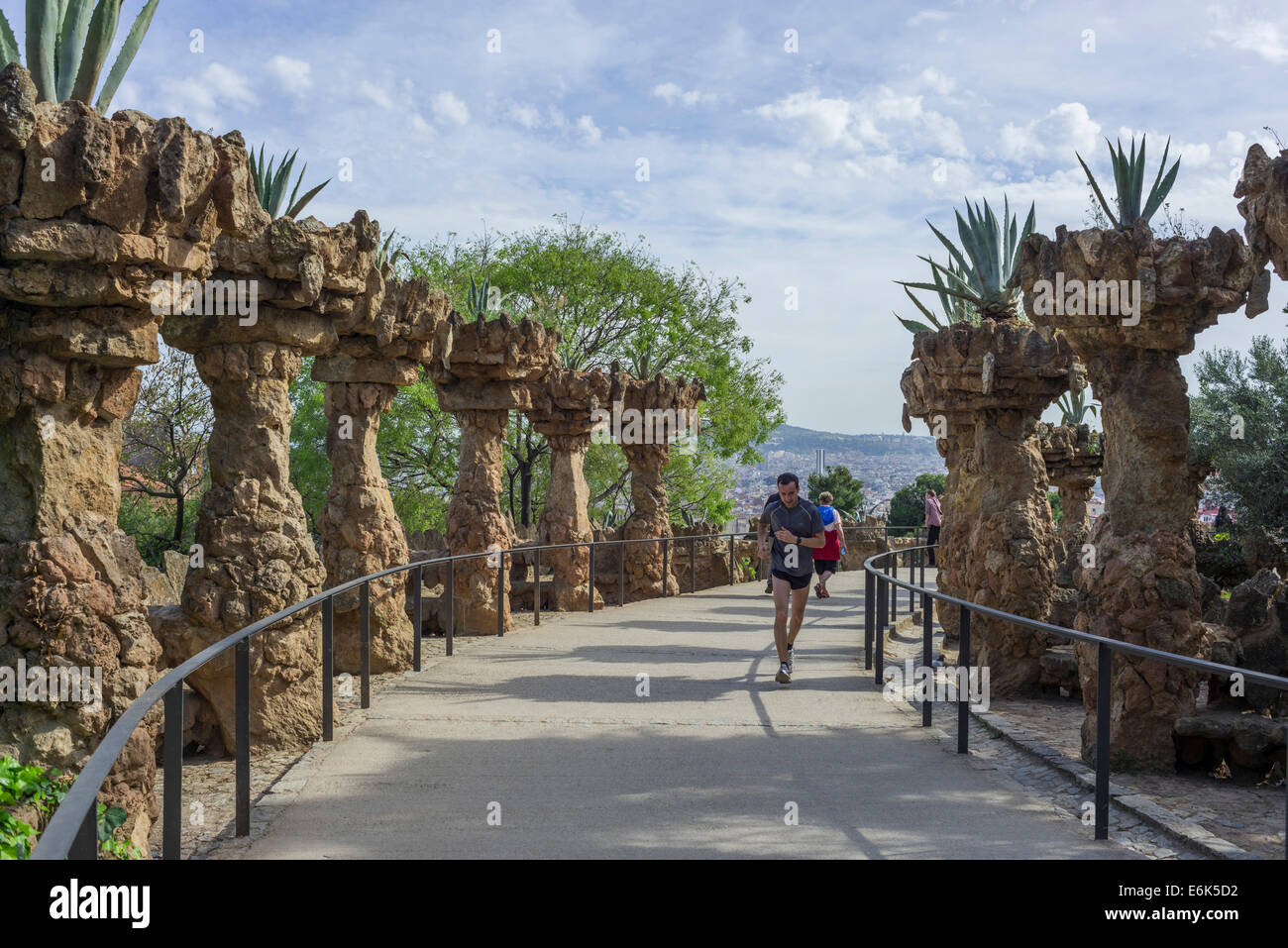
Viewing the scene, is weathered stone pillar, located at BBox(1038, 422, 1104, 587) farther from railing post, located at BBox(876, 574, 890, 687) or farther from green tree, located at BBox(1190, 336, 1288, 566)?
railing post, located at BBox(876, 574, 890, 687)

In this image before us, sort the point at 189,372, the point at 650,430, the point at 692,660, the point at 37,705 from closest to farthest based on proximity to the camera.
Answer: the point at 37,705
the point at 692,660
the point at 650,430
the point at 189,372

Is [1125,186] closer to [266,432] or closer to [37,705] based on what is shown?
[266,432]

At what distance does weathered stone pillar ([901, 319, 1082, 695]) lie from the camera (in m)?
11.0

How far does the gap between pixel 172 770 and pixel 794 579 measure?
A: 243 inches

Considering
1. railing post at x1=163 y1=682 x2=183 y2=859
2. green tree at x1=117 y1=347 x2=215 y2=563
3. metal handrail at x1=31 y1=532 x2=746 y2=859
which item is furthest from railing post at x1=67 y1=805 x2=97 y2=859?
green tree at x1=117 y1=347 x2=215 y2=563

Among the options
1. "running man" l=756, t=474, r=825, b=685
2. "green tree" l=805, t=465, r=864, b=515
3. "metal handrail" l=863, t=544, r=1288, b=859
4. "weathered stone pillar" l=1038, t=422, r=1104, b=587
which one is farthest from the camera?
"green tree" l=805, t=465, r=864, b=515

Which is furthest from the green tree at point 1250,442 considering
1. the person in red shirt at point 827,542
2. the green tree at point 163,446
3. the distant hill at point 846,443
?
the distant hill at point 846,443

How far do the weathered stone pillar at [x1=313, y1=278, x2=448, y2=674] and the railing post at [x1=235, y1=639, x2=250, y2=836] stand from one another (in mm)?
5540

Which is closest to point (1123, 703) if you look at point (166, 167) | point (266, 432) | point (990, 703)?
point (990, 703)

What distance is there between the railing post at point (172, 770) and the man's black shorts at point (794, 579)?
5999 mm

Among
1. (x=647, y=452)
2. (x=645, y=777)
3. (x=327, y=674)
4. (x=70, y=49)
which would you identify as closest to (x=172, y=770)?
(x=645, y=777)

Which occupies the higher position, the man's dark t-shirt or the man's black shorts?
the man's dark t-shirt

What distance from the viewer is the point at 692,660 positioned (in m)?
10.6
